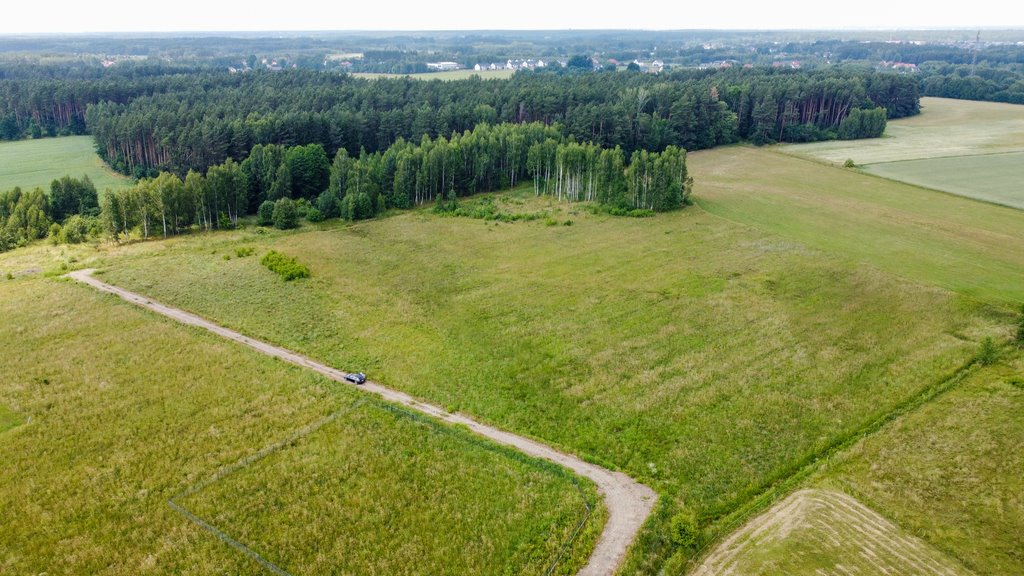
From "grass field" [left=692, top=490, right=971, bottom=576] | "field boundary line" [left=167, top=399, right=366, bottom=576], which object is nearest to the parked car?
A: "field boundary line" [left=167, top=399, right=366, bottom=576]

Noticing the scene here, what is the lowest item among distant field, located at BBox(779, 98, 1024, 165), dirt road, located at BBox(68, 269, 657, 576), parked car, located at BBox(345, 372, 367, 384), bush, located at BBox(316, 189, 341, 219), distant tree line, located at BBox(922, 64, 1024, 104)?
dirt road, located at BBox(68, 269, 657, 576)

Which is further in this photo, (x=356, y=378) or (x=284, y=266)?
(x=284, y=266)

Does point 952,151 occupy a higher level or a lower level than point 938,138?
lower

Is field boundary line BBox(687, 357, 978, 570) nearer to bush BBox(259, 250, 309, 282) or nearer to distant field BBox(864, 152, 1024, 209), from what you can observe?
bush BBox(259, 250, 309, 282)

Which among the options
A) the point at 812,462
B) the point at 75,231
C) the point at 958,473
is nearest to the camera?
the point at 958,473

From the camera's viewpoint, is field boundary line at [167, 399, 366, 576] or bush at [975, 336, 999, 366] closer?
field boundary line at [167, 399, 366, 576]

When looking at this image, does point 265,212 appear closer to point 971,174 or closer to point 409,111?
point 409,111

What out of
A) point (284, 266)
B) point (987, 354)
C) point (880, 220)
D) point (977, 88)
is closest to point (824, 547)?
point (987, 354)
